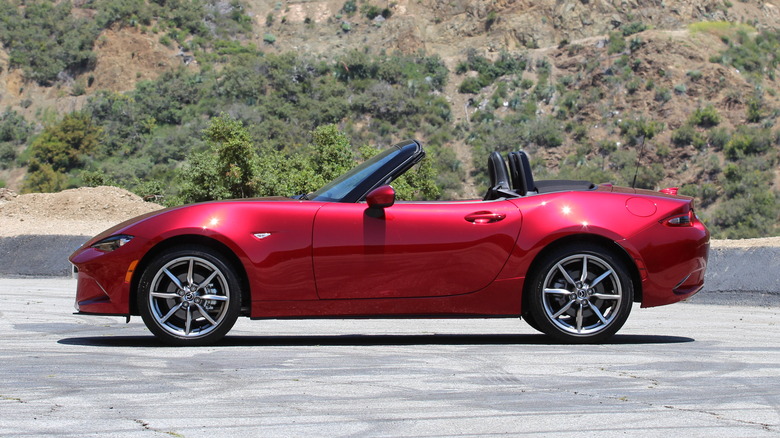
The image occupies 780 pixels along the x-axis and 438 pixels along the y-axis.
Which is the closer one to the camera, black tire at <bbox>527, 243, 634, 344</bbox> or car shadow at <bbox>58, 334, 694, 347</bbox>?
black tire at <bbox>527, 243, 634, 344</bbox>

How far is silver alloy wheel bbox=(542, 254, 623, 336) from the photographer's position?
679cm

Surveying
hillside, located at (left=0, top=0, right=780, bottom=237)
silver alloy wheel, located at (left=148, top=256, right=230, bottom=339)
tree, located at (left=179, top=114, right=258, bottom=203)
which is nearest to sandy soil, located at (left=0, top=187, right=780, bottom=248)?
tree, located at (left=179, top=114, right=258, bottom=203)

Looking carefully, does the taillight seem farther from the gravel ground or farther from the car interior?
the gravel ground

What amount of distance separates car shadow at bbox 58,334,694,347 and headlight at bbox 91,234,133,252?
2.25ft

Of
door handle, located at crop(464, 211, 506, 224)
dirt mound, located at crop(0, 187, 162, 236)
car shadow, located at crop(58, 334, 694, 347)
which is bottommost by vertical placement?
car shadow, located at crop(58, 334, 694, 347)

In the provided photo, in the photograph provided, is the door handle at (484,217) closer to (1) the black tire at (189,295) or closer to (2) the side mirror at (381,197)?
(2) the side mirror at (381,197)

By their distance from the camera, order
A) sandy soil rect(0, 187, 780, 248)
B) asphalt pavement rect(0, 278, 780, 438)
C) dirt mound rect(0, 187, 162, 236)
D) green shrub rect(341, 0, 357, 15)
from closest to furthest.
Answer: asphalt pavement rect(0, 278, 780, 438) < sandy soil rect(0, 187, 780, 248) < dirt mound rect(0, 187, 162, 236) < green shrub rect(341, 0, 357, 15)

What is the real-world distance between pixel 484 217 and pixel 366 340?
1366mm

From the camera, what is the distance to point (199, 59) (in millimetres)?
85500

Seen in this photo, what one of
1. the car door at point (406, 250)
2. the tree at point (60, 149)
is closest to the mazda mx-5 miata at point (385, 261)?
the car door at point (406, 250)

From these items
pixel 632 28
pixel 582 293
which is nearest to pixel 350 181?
pixel 582 293

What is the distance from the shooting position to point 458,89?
78.9 meters

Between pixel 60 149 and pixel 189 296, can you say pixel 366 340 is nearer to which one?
pixel 189 296

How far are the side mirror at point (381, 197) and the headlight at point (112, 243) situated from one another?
1625 millimetres
